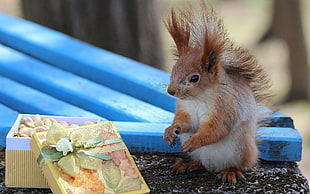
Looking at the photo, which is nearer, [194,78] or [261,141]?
[194,78]

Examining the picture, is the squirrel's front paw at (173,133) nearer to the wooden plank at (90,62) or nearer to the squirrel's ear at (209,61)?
the squirrel's ear at (209,61)

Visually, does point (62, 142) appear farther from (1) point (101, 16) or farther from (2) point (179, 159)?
(1) point (101, 16)

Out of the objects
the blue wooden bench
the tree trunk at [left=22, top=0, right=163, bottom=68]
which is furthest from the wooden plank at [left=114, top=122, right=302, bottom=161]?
the tree trunk at [left=22, top=0, right=163, bottom=68]

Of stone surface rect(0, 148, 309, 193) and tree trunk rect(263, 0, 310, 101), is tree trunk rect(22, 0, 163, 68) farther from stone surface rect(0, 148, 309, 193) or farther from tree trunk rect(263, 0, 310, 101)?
stone surface rect(0, 148, 309, 193)

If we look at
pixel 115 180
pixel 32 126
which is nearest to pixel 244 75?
pixel 115 180

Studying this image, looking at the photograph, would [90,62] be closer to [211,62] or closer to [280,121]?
[280,121]

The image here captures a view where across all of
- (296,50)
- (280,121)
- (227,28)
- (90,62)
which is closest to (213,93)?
(280,121)

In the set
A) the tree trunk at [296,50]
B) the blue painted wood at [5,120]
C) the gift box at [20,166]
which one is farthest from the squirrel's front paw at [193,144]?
the tree trunk at [296,50]
